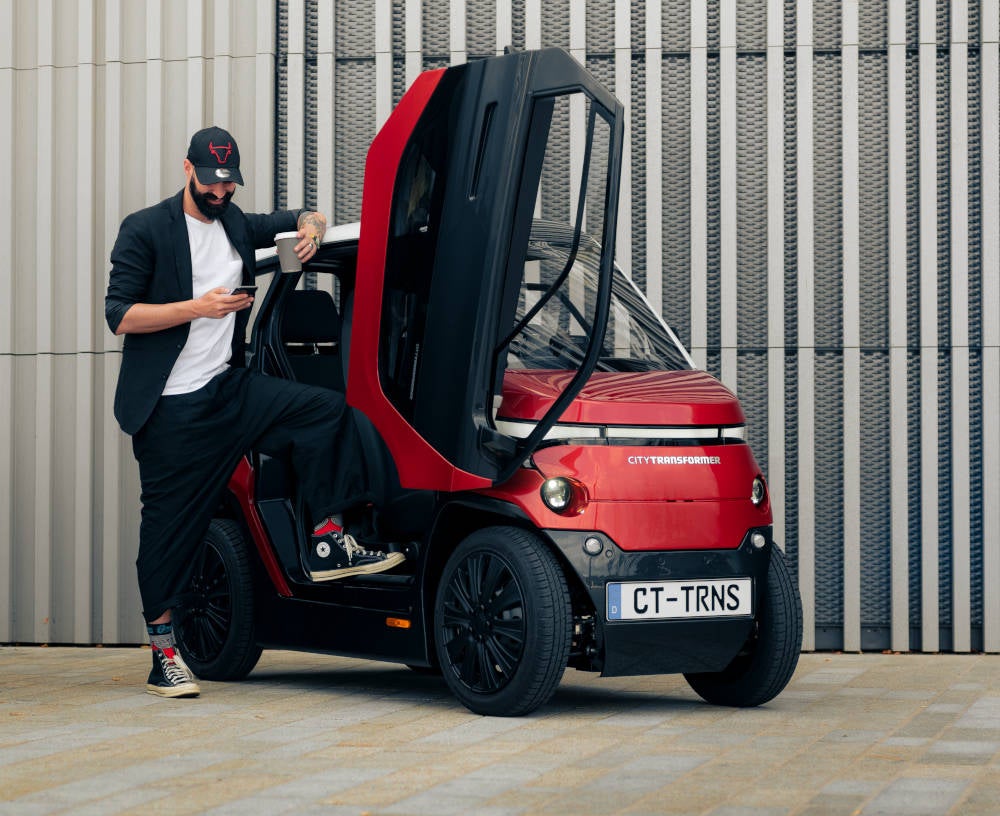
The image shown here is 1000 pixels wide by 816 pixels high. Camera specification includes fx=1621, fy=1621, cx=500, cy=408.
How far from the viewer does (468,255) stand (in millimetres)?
5875

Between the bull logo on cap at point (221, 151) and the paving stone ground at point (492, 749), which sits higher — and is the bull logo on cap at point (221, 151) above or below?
above

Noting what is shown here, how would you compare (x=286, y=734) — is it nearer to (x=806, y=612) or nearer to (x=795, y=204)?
(x=806, y=612)

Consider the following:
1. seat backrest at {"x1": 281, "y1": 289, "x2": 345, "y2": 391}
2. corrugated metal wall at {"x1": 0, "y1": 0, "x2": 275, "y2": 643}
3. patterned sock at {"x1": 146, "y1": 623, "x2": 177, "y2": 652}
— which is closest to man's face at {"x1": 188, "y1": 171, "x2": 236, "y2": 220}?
seat backrest at {"x1": 281, "y1": 289, "x2": 345, "y2": 391}

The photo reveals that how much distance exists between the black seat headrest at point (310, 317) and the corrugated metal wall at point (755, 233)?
2421mm

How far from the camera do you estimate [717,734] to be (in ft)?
17.9

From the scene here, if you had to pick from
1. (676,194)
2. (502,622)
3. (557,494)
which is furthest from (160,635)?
(676,194)

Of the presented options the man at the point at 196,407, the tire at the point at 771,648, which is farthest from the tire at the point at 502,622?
the tire at the point at 771,648

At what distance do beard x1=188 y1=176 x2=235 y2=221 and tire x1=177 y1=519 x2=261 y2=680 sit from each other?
140 cm

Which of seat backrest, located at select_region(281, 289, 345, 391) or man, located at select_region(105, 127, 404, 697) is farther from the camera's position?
seat backrest, located at select_region(281, 289, 345, 391)

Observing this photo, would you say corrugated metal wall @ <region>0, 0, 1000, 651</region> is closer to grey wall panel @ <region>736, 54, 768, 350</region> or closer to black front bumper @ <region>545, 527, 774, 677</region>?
grey wall panel @ <region>736, 54, 768, 350</region>

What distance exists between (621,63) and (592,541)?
4.23 metres

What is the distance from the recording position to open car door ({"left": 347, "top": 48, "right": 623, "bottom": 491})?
19.0 ft

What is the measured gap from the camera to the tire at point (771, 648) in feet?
19.8

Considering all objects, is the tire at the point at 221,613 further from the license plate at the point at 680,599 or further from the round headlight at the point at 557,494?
the license plate at the point at 680,599
